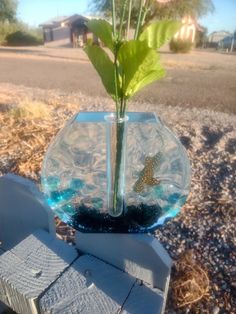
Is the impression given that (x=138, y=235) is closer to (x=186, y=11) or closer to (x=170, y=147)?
(x=170, y=147)

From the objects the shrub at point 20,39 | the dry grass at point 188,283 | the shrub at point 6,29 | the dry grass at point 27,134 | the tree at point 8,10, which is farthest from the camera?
the tree at point 8,10

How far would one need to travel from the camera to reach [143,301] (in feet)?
2.92

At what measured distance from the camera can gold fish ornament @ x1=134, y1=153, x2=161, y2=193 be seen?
97 centimetres

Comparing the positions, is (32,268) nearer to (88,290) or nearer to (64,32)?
(88,290)

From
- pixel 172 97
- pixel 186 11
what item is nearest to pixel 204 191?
pixel 172 97

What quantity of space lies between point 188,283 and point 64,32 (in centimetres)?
3458

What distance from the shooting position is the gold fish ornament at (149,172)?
3.18 feet

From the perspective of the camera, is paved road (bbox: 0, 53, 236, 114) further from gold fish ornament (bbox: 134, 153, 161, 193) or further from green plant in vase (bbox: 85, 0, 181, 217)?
green plant in vase (bbox: 85, 0, 181, 217)

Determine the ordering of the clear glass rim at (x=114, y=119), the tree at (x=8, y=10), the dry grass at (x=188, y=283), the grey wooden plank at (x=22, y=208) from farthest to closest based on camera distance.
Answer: the tree at (x=8, y=10), the dry grass at (x=188, y=283), the grey wooden plank at (x=22, y=208), the clear glass rim at (x=114, y=119)

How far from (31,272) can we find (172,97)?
6394mm

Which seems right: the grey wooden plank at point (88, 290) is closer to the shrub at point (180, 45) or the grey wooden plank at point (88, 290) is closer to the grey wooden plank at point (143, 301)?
the grey wooden plank at point (143, 301)

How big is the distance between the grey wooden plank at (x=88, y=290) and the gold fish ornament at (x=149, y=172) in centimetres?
32

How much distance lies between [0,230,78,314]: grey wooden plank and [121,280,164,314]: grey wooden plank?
250 millimetres

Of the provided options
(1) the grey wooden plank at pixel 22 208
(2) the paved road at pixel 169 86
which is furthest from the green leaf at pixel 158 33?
(2) the paved road at pixel 169 86
